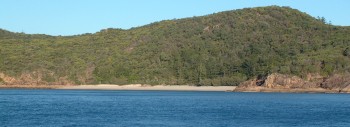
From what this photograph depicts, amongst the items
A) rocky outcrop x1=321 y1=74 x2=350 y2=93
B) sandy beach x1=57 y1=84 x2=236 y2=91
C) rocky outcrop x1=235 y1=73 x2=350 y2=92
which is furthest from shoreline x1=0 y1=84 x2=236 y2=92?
rocky outcrop x1=321 y1=74 x2=350 y2=93

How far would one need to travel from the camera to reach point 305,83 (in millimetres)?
Answer: 153375

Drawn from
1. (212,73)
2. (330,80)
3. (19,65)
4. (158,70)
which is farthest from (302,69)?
(19,65)

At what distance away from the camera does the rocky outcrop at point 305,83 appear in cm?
14825

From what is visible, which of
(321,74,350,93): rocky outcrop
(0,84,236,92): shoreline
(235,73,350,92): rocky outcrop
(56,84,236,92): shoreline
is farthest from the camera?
(0,84,236,92): shoreline

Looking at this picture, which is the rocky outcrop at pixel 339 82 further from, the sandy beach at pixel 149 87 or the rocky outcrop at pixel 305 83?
the sandy beach at pixel 149 87

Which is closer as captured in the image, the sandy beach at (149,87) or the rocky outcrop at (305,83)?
the rocky outcrop at (305,83)

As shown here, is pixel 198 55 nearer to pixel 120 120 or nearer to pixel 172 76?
pixel 172 76

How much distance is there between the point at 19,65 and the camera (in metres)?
194

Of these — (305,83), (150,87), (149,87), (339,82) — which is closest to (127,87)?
(149,87)

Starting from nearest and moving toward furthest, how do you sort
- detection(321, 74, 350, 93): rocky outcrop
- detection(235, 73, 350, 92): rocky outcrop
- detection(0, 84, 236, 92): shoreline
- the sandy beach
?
detection(321, 74, 350, 93): rocky outcrop < detection(235, 73, 350, 92): rocky outcrop < the sandy beach < detection(0, 84, 236, 92): shoreline

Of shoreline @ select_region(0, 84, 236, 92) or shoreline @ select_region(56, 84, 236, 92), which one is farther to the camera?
shoreline @ select_region(0, 84, 236, 92)

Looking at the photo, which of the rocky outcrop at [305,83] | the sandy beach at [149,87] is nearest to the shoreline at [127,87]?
the sandy beach at [149,87]

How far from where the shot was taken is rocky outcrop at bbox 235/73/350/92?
14825cm

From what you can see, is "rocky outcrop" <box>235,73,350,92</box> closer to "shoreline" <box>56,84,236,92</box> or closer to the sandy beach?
"shoreline" <box>56,84,236,92</box>
